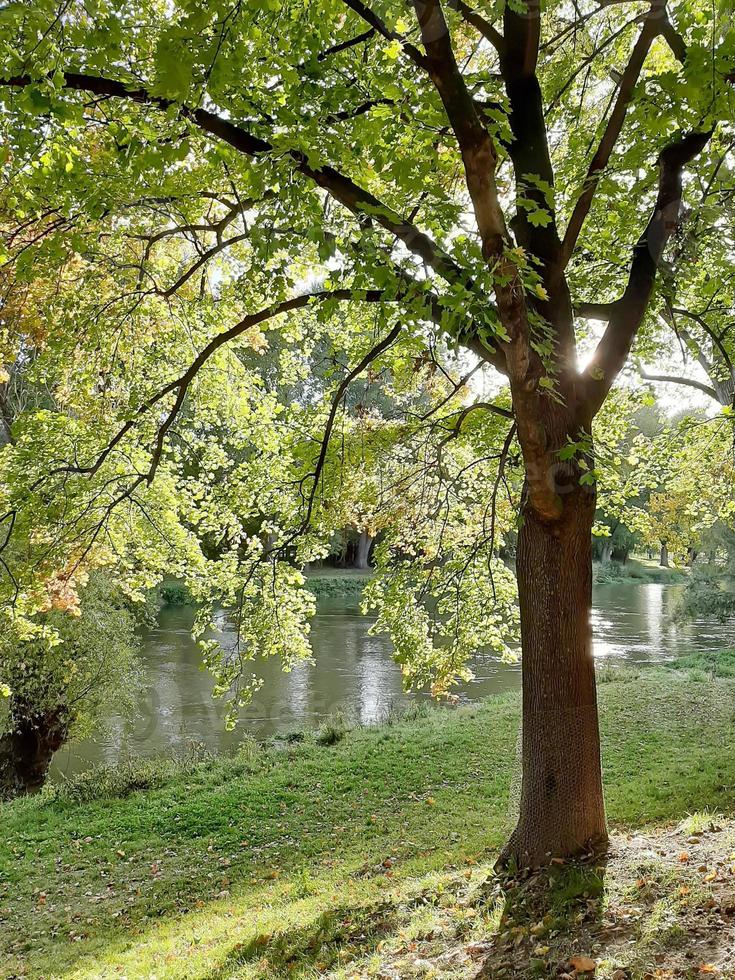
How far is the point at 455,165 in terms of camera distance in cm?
603

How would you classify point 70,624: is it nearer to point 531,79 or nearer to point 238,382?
point 238,382

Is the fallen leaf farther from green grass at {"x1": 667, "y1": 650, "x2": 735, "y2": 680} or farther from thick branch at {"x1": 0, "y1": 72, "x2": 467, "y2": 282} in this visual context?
green grass at {"x1": 667, "y1": 650, "x2": 735, "y2": 680}

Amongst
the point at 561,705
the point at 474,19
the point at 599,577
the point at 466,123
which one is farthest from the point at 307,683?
the point at 599,577

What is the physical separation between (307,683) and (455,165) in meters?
14.8

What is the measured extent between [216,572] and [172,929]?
3.48 metres

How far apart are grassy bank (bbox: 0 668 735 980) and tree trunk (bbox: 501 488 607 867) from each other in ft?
1.66

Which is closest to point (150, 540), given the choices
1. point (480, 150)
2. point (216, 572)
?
point (216, 572)

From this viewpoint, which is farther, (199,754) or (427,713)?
(427,713)

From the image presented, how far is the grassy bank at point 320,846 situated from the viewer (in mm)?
5109

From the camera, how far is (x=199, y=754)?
13336mm

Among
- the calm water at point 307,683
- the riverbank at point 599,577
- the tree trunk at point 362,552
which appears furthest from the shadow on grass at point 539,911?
the tree trunk at point 362,552

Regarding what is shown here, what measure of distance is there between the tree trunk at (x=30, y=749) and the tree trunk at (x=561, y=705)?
36.9 ft

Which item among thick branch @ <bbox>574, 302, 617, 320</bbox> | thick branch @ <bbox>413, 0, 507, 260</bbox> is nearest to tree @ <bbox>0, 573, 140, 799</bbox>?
thick branch @ <bbox>574, 302, 617, 320</bbox>

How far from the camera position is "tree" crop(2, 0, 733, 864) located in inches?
140
